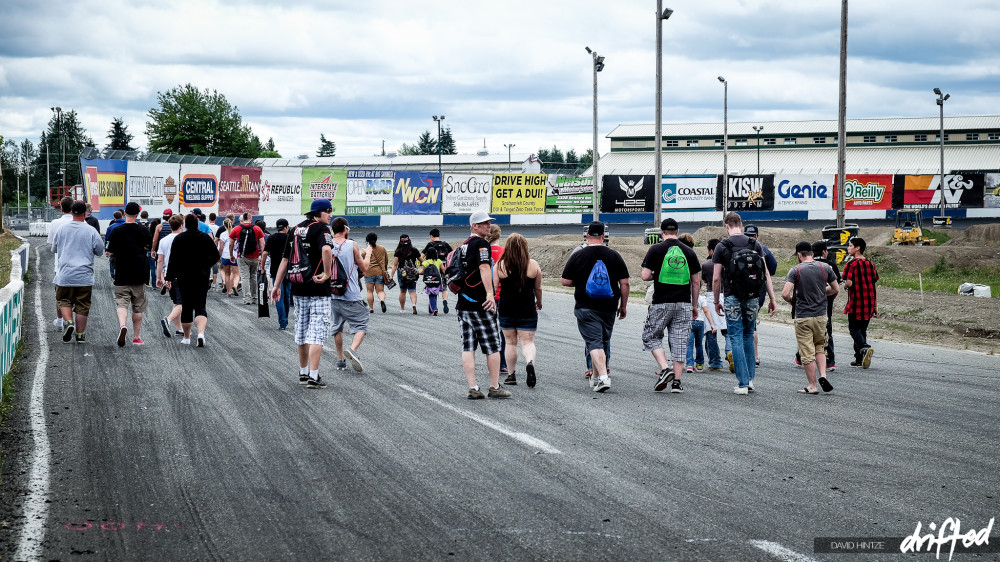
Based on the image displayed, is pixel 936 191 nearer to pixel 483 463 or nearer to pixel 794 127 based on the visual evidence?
pixel 794 127

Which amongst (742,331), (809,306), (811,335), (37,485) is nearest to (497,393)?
(742,331)

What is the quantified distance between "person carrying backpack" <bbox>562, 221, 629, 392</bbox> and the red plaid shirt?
13.6 feet

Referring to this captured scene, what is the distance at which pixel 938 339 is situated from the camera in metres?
15.6

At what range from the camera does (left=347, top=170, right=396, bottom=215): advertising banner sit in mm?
49906

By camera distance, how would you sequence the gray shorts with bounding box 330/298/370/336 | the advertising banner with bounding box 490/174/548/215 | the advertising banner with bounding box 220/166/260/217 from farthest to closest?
the advertising banner with bounding box 490/174/548/215, the advertising banner with bounding box 220/166/260/217, the gray shorts with bounding box 330/298/370/336

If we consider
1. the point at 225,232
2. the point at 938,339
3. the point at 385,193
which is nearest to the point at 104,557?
the point at 938,339

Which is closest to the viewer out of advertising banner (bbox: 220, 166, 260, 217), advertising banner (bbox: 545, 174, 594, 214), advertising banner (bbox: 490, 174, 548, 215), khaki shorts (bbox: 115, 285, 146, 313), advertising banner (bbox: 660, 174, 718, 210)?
khaki shorts (bbox: 115, 285, 146, 313)

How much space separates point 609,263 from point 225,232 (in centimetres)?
1472

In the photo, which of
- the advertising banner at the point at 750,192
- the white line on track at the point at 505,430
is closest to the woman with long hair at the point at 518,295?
the white line on track at the point at 505,430

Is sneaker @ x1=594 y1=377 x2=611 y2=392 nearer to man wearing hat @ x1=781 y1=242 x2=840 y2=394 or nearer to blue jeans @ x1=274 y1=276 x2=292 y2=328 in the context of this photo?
man wearing hat @ x1=781 y1=242 x2=840 y2=394

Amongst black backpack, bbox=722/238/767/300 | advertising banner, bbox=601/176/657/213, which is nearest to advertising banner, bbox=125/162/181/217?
advertising banner, bbox=601/176/657/213

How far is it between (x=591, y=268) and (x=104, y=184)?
3824 centimetres

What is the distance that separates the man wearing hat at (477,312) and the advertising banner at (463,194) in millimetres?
42591

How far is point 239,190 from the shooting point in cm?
4691
